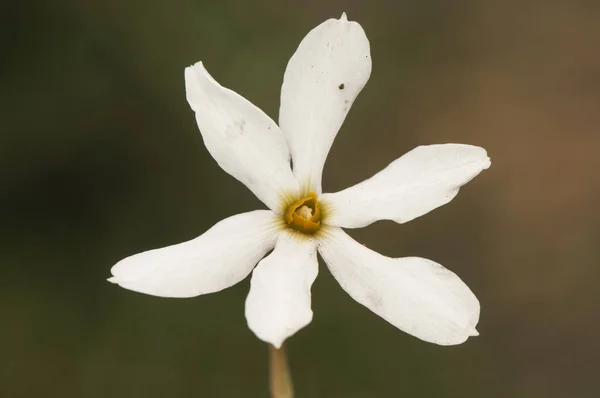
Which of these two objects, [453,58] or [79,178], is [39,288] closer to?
[79,178]

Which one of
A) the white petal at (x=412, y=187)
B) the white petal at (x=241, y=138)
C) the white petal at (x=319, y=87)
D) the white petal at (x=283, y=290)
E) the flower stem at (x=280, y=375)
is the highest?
the white petal at (x=319, y=87)

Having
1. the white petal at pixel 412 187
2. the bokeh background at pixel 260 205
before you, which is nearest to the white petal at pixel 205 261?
the white petal at pixel 412 187

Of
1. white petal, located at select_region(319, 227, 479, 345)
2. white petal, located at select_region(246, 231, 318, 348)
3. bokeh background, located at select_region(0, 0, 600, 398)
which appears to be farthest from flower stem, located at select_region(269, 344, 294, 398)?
bokeh background, located at select_region(0, 0, 600, 398)

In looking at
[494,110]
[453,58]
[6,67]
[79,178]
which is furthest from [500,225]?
[6,67]

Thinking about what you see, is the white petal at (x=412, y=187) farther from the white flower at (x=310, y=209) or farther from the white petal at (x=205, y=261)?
the white petal at (x=205, y=261)

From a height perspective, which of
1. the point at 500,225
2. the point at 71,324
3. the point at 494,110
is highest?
the point at 494,110
